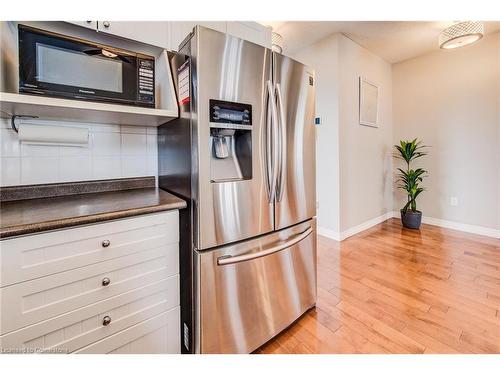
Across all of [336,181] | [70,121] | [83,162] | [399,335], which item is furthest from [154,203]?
[336,181]

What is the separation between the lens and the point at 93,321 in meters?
0.99

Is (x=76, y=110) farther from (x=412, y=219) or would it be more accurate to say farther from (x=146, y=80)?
(x=412, y=219)

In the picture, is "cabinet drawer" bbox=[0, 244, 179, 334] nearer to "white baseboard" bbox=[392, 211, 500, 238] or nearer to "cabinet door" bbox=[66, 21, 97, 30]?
"cabinet door" bbox=[66, 21, 97, 30]

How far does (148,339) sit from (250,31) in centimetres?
208

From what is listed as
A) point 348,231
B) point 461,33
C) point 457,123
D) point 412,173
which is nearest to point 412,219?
point 412,173

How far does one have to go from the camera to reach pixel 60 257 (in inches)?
35.5

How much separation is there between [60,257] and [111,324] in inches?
14.7

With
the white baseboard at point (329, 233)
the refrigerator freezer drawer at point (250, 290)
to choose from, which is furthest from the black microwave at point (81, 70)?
the white baseboard at point (329, 233)

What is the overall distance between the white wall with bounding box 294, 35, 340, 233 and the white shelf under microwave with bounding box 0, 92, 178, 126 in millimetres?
2249

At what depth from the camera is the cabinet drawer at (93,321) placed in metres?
0.87

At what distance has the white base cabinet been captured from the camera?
84cm

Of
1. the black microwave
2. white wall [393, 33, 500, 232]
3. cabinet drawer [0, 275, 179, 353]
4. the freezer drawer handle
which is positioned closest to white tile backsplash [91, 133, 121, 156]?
the black microwave
